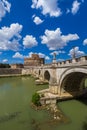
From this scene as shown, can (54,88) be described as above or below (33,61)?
below

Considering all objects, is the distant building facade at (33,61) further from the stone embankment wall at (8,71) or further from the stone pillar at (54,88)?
the stone pillar at (54,88)

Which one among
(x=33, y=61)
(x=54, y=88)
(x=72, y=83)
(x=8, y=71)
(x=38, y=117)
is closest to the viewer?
(x=38, y=117)

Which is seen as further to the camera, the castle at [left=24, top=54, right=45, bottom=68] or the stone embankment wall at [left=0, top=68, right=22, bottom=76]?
the castle at [left=24, top=54, right=45, bottom=68]

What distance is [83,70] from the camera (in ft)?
37.8

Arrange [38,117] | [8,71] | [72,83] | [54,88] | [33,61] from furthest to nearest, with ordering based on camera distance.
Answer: [33,61], [8,71], [72,83], [54,88], [38,117]

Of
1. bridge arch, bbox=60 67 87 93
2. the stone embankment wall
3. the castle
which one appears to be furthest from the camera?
the castle

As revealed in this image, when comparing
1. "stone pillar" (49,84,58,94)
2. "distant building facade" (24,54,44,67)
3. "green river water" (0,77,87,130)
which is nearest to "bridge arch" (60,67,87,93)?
"stone pillar" (49,84,58,94)

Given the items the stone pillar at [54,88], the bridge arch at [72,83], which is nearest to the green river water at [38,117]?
the stone pillar at [54,88]

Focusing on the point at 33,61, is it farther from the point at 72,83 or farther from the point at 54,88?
the point at 54,88

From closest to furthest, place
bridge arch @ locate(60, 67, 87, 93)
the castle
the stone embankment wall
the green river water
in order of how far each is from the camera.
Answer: the green river water
bridge arch @ locate(60, 67, 87, 93)
the stone embankment wall
the castle

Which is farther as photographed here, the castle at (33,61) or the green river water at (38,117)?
the castle at (33,61)

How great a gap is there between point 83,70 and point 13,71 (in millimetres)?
58922

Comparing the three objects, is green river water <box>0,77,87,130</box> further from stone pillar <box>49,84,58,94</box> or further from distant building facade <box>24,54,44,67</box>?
distant building facade <box>24,54,44,67</box>

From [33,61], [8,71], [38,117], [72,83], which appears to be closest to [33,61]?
[33,61]
